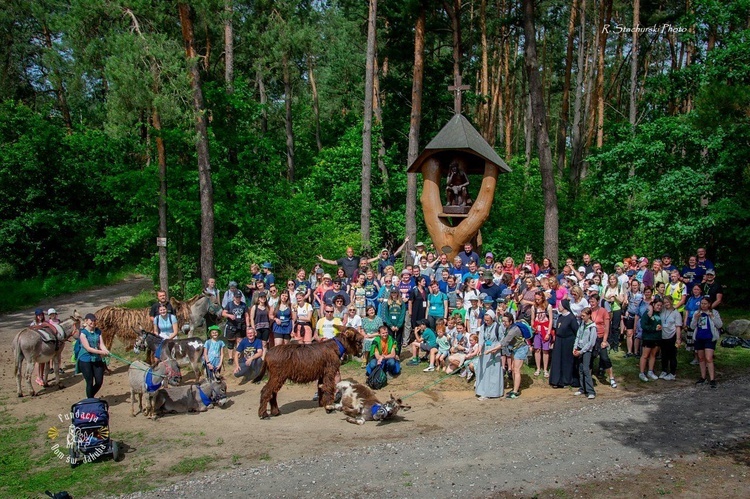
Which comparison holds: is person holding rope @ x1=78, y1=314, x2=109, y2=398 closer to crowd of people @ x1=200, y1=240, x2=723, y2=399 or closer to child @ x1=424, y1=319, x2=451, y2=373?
crowd of people @ x1=200, y1=240, x2=723, y2=399

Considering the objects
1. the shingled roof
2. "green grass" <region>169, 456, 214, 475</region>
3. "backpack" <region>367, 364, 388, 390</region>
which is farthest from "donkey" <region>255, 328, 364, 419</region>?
the shingled roof

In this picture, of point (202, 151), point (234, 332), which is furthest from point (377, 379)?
point (202, 151)

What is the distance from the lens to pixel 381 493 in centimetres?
719

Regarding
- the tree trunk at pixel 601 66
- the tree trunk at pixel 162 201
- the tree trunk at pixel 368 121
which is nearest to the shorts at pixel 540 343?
the tree trunk at pixel 368 121

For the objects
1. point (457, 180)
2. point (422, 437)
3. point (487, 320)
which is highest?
point (457, 180)

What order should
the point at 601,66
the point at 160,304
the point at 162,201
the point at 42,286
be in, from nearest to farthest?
the point at 160,304
the point at 162,201
the point at 42,286
the point at 601,66

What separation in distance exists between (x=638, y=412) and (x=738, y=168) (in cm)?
927

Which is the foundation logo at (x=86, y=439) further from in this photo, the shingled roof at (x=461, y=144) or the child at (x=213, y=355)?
the shingled roof at (x=461, y=144)

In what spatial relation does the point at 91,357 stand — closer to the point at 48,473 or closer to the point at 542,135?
the point at 48,473

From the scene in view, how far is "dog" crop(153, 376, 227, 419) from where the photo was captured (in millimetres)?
10711

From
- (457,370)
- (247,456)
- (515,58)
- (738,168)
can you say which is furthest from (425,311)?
(515,58)

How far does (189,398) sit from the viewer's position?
35.6 ft

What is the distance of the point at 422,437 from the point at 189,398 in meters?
4.43

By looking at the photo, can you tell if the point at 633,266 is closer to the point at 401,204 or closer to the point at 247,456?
the point at 247,456
